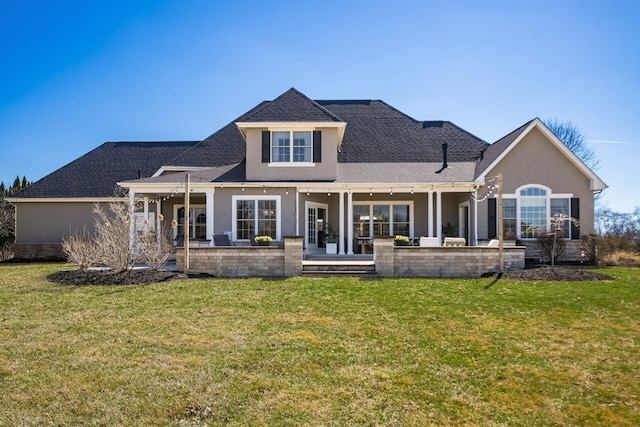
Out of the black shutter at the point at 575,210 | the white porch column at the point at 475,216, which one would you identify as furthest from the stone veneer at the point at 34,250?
the black shutter at the point at 575,210

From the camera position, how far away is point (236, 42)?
13281 mm

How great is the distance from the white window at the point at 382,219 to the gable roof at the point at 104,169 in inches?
473

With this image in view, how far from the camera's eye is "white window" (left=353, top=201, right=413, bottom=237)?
17641 mm

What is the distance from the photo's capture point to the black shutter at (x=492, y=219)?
50.6ft

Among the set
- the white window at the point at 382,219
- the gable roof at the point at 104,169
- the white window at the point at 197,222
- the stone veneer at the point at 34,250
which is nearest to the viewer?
the white window at the point at 382,219

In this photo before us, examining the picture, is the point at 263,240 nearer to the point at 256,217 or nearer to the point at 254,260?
the point at 256,217

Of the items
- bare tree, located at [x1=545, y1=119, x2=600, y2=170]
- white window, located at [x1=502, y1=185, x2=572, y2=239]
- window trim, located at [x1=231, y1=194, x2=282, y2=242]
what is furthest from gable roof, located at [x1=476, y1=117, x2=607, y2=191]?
bare tree, located at [x1=545, y1=119, x2=600, y2=170]

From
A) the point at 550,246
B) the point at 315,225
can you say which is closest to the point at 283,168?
the point at 315,225

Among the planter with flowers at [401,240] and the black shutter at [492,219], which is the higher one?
the black shutter at [492,219]

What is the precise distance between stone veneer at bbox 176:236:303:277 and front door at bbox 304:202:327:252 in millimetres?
4276

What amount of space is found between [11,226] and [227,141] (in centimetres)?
1393

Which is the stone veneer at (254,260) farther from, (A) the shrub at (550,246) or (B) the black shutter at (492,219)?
(A) the shrub at (550,246)

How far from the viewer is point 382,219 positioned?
17.8 metres

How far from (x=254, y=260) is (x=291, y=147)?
643cm
